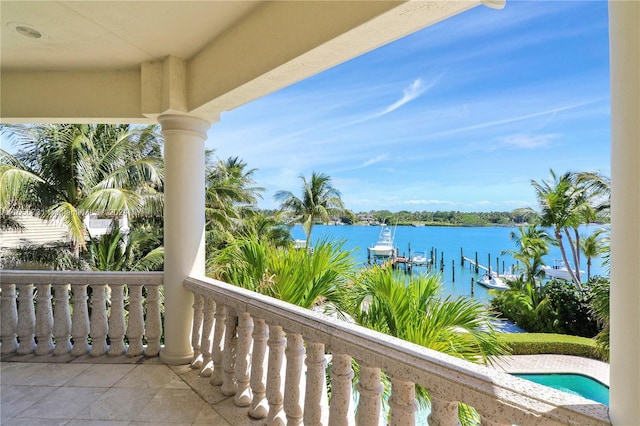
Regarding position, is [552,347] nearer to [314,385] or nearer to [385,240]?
[385,240]

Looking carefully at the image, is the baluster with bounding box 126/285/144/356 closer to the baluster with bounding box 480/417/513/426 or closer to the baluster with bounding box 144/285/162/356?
the baluster with bounding box 144/285/162/356

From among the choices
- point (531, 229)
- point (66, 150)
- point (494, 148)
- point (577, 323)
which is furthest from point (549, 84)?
point (66, 150)

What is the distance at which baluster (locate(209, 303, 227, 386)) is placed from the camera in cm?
241

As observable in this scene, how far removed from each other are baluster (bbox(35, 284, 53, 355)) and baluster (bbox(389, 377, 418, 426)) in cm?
329

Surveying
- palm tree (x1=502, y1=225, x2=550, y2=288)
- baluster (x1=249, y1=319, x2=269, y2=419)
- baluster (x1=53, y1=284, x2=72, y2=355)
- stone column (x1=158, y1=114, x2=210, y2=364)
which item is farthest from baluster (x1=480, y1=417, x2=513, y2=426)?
palm tree (x1=502, y1=225, x2=550, y2=288)

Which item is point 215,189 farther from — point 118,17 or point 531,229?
point 531,229

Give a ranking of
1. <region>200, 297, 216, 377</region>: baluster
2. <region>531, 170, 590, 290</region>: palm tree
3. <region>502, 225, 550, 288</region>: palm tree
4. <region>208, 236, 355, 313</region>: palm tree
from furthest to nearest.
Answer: <region>502, 225, 550, 288</region>: palm tree, <region>531, 170, 590, 290</region>: palm tree, <region>208, 236, 355, 313</region>: palm tree, <region>200, 297, 216, 377</region>: baluster

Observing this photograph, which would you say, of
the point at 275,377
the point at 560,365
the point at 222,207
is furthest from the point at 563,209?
the point at 275,377

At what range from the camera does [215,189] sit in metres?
14.0

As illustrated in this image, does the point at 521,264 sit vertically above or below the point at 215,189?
below

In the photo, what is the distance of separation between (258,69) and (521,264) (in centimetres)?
2243

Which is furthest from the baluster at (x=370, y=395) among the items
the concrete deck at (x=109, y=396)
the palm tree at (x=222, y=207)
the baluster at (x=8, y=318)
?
the palm tree at (x=222, y=207)

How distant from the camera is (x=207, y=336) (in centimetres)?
260

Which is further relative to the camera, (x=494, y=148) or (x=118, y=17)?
(x=494, y=148)
